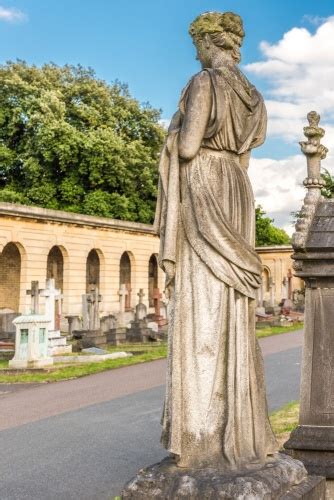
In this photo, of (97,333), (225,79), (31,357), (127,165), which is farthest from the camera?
(127,165)

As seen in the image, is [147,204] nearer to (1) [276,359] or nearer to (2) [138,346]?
(2) [138,346]

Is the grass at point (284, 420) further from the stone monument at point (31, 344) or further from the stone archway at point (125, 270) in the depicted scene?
the stone archway at point (125, 270)

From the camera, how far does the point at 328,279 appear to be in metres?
5.66

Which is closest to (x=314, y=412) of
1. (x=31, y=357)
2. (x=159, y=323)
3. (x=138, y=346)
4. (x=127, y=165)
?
(x=31, y=357)

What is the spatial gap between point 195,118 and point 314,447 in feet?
9.90

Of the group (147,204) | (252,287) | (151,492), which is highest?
(147,204)

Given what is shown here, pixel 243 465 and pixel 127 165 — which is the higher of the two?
pixel 127 165

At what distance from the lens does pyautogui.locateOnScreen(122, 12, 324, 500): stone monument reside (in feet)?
12.6

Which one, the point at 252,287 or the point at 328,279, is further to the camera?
the point at 328,279

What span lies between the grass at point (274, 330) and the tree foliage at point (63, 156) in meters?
15.3

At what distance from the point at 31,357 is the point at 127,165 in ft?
93.3

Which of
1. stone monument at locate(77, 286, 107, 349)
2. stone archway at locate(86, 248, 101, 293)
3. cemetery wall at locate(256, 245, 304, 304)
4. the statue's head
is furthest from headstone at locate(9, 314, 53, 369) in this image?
cemetery wall at locate(256, 245, 304, 304)

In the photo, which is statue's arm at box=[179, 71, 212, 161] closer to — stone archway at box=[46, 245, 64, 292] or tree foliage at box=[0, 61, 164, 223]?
stone archway at box=[46, 245, 64, 292]

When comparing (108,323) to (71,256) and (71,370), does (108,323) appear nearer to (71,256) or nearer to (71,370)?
(71,256)
